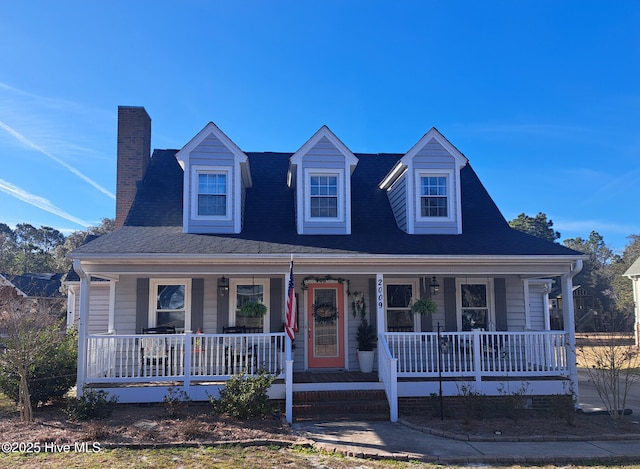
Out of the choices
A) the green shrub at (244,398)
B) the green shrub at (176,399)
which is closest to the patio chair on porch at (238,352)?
the green shrub at (244,398)

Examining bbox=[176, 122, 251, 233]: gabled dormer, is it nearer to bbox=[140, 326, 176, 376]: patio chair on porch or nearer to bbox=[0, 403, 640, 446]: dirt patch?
bbox=[140, 326, 176, 376]: patio chair on porch

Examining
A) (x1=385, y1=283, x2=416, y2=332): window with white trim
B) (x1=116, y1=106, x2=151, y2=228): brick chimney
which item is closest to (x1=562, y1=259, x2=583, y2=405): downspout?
(x1=385, y1=283, x2=416, y2=332): window with white trim

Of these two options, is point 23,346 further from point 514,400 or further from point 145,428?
point 514,400

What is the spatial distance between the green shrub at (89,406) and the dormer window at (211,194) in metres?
4.61

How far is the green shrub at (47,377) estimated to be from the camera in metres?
8.98

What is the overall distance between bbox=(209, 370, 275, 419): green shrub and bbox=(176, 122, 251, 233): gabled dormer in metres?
4.01

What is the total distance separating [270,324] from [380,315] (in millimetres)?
3000

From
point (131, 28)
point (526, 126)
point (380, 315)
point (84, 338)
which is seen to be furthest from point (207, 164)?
point (526, 126)

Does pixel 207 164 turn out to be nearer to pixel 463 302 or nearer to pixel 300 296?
pixel 300 296

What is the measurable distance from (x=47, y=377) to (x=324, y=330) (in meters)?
6.18

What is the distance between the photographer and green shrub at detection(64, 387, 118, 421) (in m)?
8.28

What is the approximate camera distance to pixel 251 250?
982 centimetres

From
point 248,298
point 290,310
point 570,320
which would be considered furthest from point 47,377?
point 570,320

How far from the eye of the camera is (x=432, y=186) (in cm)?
1205
